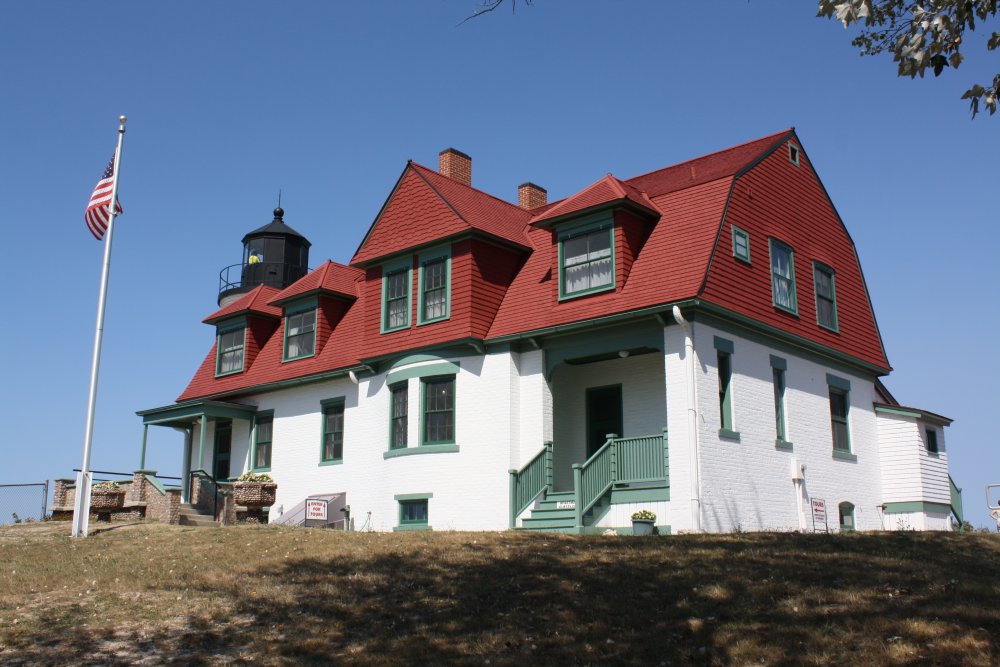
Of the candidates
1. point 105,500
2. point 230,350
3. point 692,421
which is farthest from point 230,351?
point 692,421

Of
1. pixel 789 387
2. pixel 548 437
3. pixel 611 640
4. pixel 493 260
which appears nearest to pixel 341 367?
pixel 493 260

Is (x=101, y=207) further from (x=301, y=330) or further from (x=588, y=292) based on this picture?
(x=588, y=292)

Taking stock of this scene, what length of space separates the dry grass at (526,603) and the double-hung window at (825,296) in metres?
7.67

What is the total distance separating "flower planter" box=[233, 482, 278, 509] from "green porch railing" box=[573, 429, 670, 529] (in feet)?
35.3

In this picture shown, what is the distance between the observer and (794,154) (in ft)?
82.2

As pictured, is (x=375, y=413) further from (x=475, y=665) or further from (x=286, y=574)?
(x=475, y=665)

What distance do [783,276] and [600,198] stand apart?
489 centimetres

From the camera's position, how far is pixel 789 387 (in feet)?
73.0

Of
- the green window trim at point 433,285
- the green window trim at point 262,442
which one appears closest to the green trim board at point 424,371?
the green window trim at point 433,285

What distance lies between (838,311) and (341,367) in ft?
41.7

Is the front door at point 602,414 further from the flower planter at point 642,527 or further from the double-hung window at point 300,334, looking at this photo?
the double-hung window at point 300,334

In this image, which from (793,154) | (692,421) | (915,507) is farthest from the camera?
(793,154)

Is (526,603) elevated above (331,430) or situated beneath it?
situated beneath

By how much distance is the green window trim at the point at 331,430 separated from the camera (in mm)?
26953
